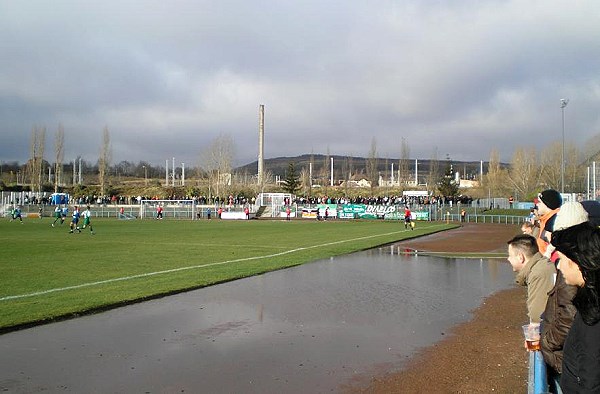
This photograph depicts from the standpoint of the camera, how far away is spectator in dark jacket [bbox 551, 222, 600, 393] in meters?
2.82

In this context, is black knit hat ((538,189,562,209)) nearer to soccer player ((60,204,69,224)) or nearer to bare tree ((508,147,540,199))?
soccer player ((60,204,69,224))

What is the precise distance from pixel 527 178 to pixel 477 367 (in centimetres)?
8171

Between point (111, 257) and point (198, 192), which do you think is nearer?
point (111, 257)

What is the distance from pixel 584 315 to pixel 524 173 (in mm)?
86874

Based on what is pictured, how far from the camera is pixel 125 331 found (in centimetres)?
855

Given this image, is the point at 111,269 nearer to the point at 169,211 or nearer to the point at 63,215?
the point at 63,215

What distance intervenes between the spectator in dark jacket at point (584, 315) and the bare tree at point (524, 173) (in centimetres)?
8256

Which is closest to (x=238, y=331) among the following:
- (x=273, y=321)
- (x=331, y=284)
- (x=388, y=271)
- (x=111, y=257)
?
(x=273, y=321)

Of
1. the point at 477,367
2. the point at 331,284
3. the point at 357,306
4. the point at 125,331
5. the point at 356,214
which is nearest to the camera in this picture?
the point at 477,367

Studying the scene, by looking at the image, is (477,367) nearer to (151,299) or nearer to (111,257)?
(151,299)

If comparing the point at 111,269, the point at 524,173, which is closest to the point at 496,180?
the point at 524,173

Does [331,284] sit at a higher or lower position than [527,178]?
lower

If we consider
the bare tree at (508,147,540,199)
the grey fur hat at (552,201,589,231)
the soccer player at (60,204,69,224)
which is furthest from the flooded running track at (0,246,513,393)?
the bare tree at (508,147,540,199)

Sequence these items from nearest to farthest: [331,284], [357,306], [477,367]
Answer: [477,367] → [357,306] → [331,284]
